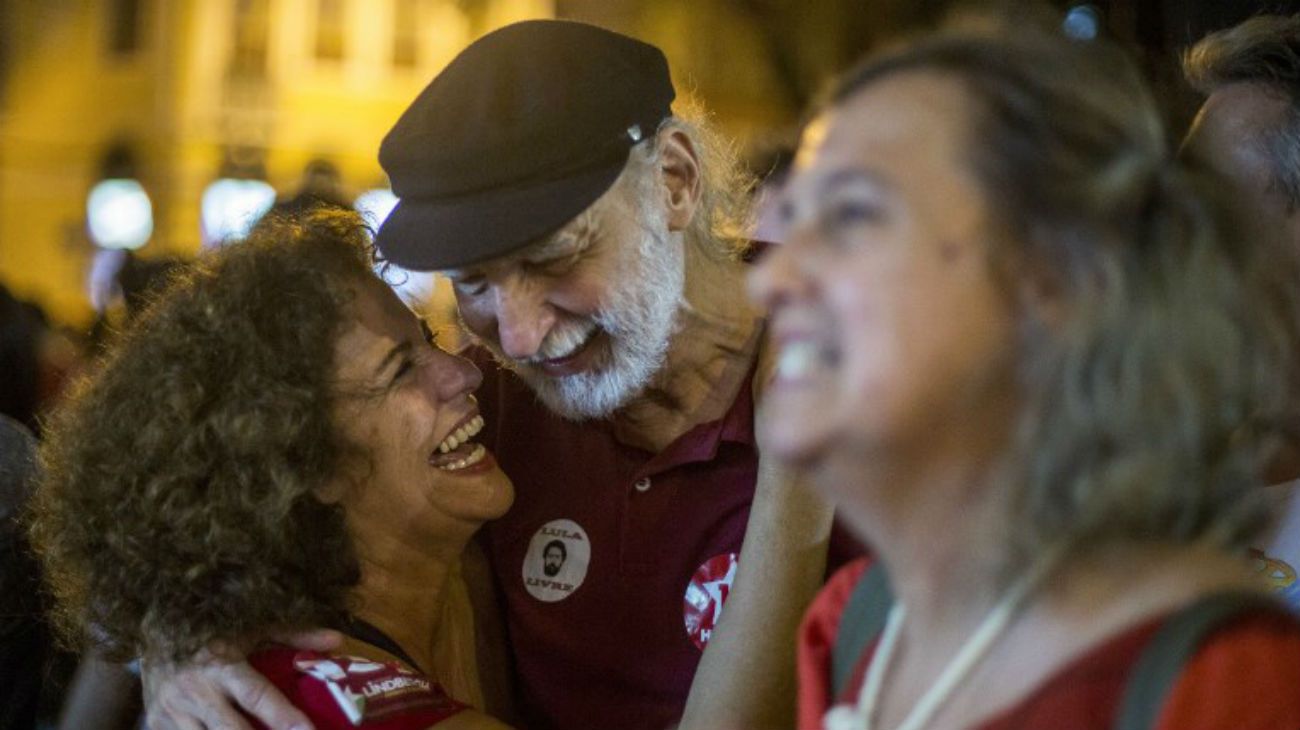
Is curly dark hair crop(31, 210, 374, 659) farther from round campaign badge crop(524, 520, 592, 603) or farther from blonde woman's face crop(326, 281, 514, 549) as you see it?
round campaign badge crop(524, 520, 592, 603)

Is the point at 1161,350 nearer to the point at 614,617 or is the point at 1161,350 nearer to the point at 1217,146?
the point at 1217,146

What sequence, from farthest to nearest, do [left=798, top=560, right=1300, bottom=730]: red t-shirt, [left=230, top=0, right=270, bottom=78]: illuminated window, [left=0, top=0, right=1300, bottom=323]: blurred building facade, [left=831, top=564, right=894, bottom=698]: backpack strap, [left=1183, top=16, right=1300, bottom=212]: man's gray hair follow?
1. [left=230, top=0, right=270, bottom=78]: illuminated window
2. [left=0, top=0, right=1300, bottom=323]: blurred building facade
3. [left=1183, top=16, right=1300, bottom=212]: man's gray hair
4. [left=831, top=564, right=894, bottom=698]: backpack strap
5. [left=798, top=560, right=1300, bottom=730]: red t-shirt

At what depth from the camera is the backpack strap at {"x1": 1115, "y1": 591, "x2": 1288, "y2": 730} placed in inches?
48.1

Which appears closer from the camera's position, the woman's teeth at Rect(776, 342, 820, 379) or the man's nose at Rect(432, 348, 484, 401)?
the woman's teeth at Rect(776, 342, 820, 379)

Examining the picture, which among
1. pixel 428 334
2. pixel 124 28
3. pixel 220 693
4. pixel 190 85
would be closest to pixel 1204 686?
pixel 220 693

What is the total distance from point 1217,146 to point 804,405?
1.46 m

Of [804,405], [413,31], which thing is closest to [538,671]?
[804,405]

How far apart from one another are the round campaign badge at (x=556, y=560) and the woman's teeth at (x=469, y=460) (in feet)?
0.69

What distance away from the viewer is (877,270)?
131 centimetres

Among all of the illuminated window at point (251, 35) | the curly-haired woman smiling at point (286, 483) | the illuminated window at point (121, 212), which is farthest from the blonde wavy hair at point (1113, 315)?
the illuminated window at point (251, 35)

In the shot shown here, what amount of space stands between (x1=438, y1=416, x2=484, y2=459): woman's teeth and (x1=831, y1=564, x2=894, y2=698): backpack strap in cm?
128

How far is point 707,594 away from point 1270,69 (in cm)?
124

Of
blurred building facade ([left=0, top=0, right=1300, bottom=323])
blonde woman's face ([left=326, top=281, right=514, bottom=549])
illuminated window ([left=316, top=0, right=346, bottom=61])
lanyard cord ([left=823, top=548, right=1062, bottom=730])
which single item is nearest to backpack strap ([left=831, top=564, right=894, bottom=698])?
lanyard cord ([left=823, top=548, right=1062, bottom=730])

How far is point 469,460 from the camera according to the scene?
2.83 m
